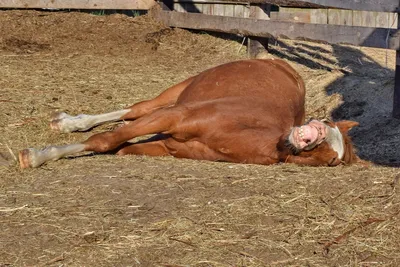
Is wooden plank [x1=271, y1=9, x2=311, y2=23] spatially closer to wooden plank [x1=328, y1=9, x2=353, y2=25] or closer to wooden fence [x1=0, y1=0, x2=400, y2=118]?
wooden fence [x1=0, y1=0, x2=400, y2=118]

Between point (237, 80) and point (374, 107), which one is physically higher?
point (237, 80)

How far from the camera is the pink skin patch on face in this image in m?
5.45

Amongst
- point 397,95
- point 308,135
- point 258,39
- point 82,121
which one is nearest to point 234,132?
point 308,135

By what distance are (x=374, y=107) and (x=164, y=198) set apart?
168 inches

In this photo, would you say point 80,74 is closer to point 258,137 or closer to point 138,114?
point 138,114

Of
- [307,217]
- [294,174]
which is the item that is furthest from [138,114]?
[307,217]

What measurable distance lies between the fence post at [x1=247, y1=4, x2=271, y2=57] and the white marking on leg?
384 centimetres

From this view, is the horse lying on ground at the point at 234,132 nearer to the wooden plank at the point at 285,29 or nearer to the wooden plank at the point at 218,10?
the wooden plank at the point at 285,29

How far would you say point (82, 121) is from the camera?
7.19m

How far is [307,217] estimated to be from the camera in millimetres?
4480

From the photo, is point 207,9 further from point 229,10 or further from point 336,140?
point 336,140

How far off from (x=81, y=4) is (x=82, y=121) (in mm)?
4670

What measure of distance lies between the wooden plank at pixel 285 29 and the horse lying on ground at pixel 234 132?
1.82 m

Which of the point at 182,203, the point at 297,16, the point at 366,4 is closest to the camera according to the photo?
the point at 182,203
